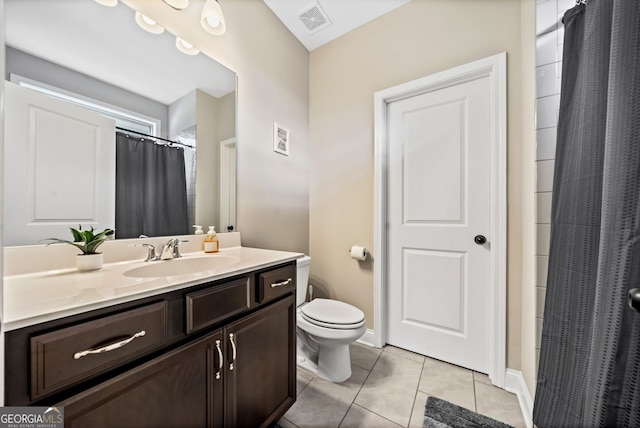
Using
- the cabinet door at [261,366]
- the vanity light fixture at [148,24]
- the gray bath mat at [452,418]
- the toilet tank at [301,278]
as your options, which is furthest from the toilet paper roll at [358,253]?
the vanity light fixture at [148,24]

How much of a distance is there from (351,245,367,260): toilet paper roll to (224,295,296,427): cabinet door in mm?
830

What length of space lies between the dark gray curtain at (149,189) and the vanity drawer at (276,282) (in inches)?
24.7

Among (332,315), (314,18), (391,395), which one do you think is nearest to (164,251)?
(332,315)

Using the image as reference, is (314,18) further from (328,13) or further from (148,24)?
(148,24)

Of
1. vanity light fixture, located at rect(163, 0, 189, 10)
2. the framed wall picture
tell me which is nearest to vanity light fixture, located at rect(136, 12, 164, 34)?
vanity light fixture, located at rect(163, 0, 189, 10)

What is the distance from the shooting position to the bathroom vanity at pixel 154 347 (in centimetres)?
50

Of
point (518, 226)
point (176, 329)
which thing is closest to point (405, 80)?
point (518, 226)

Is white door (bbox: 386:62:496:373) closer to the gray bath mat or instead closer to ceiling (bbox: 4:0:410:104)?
the gray bath mat

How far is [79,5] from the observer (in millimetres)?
984

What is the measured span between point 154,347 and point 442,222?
5.62 ft

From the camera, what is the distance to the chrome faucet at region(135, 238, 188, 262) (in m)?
1.13

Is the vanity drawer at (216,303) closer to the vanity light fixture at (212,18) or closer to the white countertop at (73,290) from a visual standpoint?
the white countertop at (73,290)

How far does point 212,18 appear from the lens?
53.9 inches

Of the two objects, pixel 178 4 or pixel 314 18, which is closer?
pixel 178 4
